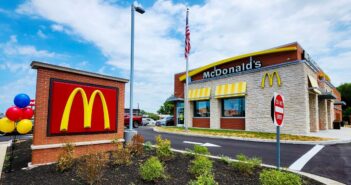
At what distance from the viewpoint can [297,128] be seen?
56.4 ft

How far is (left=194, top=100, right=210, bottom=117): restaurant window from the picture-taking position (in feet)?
82.1

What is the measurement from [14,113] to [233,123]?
18777 mm

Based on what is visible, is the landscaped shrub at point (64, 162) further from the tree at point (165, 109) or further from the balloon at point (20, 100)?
the tree at point (165, 109)

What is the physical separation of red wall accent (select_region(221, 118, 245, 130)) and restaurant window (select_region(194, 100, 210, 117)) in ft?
7.91

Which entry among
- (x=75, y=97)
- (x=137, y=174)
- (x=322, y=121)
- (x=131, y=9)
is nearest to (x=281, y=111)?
(x=137, y=174)

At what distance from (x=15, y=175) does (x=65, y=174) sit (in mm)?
1306

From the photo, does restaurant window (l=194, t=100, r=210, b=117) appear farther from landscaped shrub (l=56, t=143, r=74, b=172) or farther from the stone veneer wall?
landscaped shrub (l=56, t=143, r=74, b=172)

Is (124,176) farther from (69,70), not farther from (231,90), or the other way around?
(231,90)

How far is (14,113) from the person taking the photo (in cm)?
785

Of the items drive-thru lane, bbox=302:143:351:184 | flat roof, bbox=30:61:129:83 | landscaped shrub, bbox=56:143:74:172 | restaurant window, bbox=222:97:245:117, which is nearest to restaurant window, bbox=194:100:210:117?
restaurant window, bbox=222:97:245:117

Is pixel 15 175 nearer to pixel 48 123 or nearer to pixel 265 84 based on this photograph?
pixel 48 123

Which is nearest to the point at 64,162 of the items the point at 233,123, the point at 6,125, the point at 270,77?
the point at 6,125

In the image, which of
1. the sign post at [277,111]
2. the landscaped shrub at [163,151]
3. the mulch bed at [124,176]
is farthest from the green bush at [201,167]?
the sign post at [277,111]

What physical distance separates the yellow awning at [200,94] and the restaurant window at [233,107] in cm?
195
